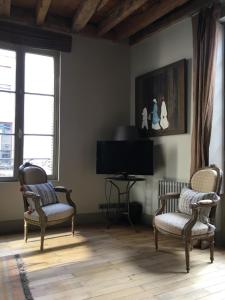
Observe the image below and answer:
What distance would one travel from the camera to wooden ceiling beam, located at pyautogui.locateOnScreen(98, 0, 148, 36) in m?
3.85

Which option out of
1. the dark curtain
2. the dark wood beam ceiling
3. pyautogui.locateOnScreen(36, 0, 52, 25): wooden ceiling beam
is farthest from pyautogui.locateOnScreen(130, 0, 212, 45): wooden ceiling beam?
pyautogui.locateOnScreen(36, 0, 52, 25): wooden ceiling beam

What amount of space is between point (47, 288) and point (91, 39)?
12.6ft

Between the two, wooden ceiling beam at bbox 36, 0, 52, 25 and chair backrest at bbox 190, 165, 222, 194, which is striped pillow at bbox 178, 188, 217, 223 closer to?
chair backrest at bbox 190, 165, 222, 194

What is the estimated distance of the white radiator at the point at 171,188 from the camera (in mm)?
4043

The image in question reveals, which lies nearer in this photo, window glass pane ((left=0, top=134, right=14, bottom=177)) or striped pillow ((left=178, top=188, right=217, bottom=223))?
striped pillow ((left=178, top=188, right=217, bottom=223))

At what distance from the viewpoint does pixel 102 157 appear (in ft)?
15.2

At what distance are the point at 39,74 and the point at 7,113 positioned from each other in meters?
0.79

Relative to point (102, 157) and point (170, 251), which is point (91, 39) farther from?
point (170, 251)

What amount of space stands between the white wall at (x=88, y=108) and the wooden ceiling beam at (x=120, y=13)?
0.36 m

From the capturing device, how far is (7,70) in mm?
4402

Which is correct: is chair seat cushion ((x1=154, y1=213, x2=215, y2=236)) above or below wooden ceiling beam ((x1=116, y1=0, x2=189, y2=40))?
below

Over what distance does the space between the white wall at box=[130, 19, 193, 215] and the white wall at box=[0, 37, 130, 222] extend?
0.31 m

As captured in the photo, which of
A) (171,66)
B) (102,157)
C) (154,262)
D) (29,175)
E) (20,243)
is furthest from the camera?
(102,157)

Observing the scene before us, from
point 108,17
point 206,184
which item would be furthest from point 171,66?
point 206,184
